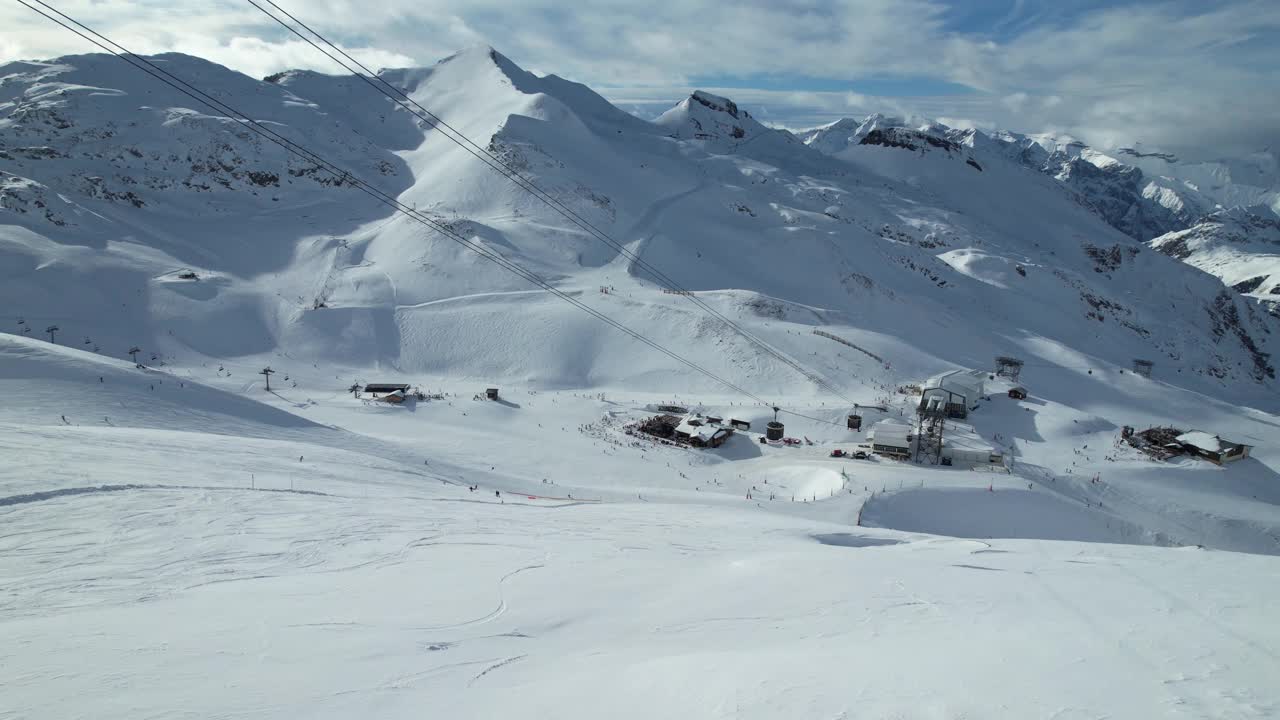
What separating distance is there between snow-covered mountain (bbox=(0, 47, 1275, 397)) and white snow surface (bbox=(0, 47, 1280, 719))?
1.39 ft

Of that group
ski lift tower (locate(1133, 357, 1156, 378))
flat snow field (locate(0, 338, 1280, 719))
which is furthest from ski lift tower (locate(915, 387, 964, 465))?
ski lift tower (locate(1133, 357, 1156, 378))

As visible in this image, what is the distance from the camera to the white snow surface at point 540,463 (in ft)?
15.6

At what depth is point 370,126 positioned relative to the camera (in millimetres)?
84625

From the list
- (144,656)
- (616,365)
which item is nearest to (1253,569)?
(144,656)

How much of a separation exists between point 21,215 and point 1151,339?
364 ft

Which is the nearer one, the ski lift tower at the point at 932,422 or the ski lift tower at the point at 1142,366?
the ski lift tower at the point at 932,422

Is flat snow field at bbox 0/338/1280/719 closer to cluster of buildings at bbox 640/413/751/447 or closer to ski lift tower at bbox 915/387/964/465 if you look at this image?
cluster of buildings at bbox 640/413/751/447

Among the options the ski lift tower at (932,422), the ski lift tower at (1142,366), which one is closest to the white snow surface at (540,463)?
the ski lift tower at (932,422)

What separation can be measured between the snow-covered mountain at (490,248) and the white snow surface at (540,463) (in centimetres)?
42

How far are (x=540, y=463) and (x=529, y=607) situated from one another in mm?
15476

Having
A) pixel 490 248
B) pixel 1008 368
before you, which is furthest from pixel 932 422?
pixel 490 248

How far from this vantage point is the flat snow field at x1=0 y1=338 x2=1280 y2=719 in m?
4.27

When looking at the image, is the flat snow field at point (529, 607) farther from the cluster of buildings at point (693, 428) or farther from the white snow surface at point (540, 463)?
the cluster of buildings at point (693, 428)

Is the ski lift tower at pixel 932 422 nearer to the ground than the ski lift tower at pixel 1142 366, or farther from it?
nearer to the ground
